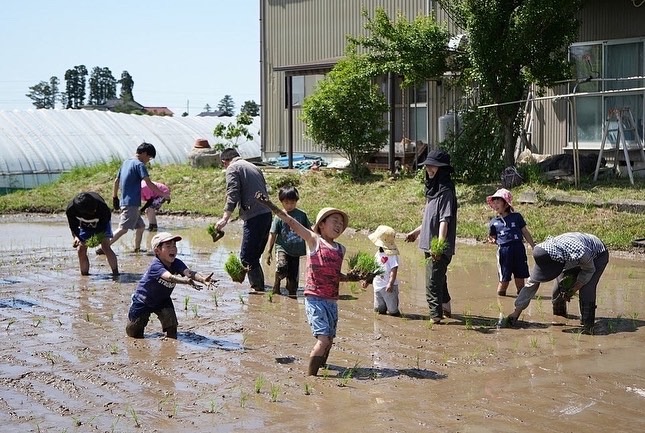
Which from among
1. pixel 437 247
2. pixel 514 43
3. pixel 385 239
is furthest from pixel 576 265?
pixel 514 43

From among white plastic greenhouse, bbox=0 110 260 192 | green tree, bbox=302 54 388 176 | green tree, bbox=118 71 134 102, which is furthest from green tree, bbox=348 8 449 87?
green tree, bbox=118 71 134 102

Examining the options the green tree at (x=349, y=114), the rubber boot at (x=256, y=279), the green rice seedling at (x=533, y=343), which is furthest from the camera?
the green tree at (x=349, y=114)

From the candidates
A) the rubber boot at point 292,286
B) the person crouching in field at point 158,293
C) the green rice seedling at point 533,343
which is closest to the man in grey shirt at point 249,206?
the rubber boot at point 292,286

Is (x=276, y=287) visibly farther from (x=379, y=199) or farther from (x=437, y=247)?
(x=379, y=199)

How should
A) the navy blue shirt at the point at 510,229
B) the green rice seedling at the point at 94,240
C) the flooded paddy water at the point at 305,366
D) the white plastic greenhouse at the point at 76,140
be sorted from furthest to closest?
the white plastic greenhouse at the point at 76,140, the green rice seedling at the point at 94,240, the navy blue shirt at the point at 510,229, the flooded paddy water at the point at 305,366

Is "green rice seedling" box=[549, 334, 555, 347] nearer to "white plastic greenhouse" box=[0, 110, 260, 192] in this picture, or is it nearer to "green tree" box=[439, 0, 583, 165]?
"green tree" box=[439, 0, 583, 165]

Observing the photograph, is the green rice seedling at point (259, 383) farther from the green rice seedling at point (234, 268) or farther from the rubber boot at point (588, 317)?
the rubber boot at point (588, 317)

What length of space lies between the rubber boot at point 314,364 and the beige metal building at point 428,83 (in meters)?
11.3

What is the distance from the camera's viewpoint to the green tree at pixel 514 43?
19.0m

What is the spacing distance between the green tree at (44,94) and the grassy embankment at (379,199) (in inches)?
2581

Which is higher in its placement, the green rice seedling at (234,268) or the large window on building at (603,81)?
the large window on building at (603,81)

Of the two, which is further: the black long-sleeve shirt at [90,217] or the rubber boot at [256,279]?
the black long-sleeve shirt at [90,217]

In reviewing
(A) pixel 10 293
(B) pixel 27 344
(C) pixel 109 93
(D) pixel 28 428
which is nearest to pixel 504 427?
(D) pixel 28 428

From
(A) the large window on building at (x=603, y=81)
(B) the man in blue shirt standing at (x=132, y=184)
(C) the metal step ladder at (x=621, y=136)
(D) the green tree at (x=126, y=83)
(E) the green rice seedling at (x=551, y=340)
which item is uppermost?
(D) the green tree at (x=126, y=83)
